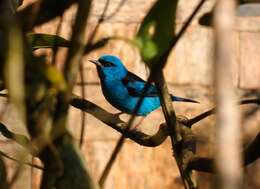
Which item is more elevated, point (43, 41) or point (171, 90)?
point (43, 41)

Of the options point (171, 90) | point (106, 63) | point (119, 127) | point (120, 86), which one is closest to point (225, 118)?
point (119, 127)

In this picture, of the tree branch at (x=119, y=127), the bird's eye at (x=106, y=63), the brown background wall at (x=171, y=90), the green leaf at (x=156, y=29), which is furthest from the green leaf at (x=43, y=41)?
the brown background wall at (x=171, y=90)

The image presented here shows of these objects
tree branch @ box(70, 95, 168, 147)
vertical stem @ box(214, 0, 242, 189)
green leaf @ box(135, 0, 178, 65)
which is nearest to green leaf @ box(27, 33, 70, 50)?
green leaf @ box(135, 0, 178, 65)

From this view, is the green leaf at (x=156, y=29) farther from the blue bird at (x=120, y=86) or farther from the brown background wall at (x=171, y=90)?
the brown background wall at (x=171, y=90)

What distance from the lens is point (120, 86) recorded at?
4.05 metres

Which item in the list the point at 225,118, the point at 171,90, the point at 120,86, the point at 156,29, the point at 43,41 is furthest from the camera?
the point at 171,90

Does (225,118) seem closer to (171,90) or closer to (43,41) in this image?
(43,41)

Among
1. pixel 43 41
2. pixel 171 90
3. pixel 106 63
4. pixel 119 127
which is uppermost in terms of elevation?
pixel 43 41

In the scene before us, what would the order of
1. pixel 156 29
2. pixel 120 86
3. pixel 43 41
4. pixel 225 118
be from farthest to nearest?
pixel 120 86 → pixel 43 41 → pixel 156 29 → pixel 225 118

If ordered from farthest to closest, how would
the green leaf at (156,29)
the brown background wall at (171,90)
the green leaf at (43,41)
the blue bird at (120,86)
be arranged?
the brown background wall at (171,90) → the blue bird at (120,86) → the green leaf at (43,41) → the green leaf at (156,29)

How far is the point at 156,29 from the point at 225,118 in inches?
A: 10.4

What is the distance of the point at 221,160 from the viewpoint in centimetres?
49

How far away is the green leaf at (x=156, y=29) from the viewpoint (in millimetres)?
730

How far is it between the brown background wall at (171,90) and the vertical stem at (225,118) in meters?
3.55
